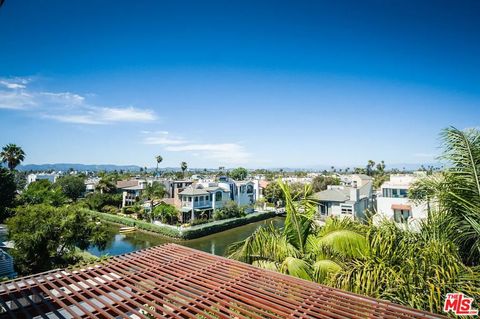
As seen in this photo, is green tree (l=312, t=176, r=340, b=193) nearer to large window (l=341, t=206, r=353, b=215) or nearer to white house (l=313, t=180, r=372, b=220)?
white house (l=313, t=180, r=372, b=220)

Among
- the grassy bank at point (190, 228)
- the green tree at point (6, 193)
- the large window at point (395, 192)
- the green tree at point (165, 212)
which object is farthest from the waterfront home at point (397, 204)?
the green tree at point (6, 193)

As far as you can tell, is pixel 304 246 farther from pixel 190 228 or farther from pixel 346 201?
pixel 346 201

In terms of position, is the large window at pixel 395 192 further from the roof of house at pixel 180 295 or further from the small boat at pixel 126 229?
the small boat at pixel 126 229

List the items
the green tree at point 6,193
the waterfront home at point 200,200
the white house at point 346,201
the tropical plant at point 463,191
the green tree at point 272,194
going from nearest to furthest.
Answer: the tropical plant at point 463,191 → the green tree at point 6,193 → the white house at point 346,201 → the waterfront home at point 200,200 → the green tree at point 272,194

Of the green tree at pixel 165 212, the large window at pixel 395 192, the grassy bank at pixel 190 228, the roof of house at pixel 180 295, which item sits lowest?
the grassy bank at pixel 190 228

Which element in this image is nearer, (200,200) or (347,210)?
(347,210)

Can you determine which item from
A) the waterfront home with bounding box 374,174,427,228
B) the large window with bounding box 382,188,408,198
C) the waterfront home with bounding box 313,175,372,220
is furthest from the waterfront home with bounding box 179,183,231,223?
the waterfront home with bounding box 374,174,427,228

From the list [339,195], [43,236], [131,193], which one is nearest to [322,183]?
[339,195]
